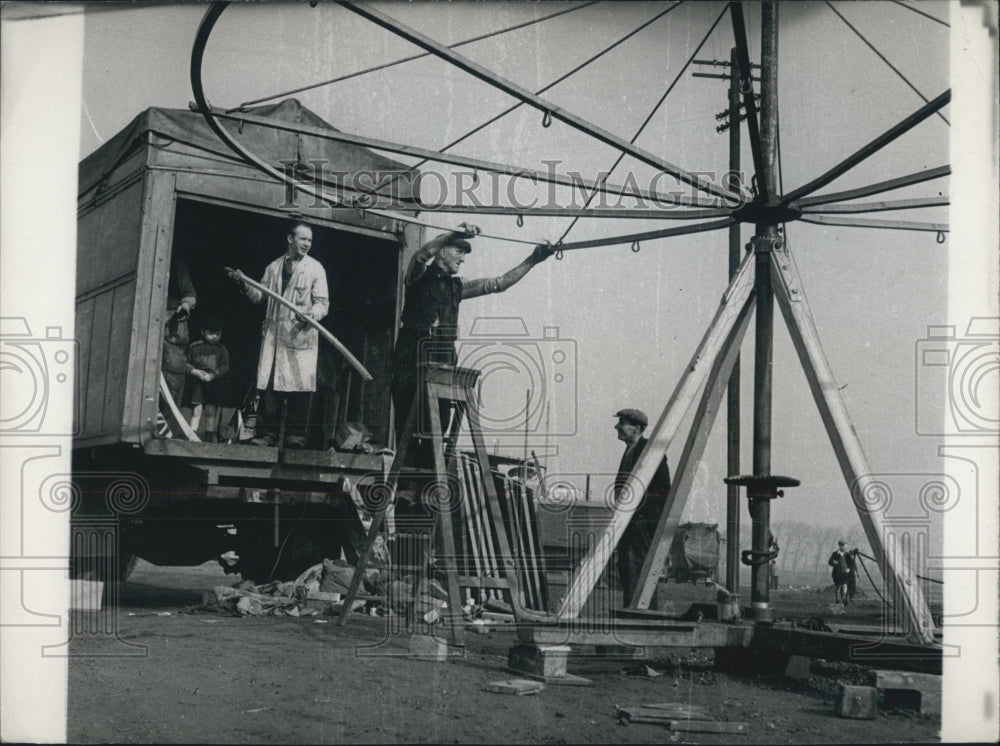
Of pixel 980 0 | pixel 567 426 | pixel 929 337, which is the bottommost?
pixel 567 426

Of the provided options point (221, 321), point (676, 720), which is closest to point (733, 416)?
point (221, 321)

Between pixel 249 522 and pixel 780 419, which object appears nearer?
Result: pixel 780 419

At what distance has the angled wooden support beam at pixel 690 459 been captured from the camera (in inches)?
206

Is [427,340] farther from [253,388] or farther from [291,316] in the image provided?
[253,388]

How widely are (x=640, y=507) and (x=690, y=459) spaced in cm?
70

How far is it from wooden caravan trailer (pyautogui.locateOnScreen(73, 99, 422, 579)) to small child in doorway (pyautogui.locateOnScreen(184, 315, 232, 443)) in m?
0.22

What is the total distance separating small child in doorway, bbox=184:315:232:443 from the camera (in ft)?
27.7

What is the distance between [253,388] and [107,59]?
12.9ft

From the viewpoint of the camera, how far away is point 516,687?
4059 mm

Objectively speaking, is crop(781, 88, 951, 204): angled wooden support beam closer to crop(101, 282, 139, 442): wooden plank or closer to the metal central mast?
the metal central mast

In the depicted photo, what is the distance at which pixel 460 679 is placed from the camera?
437 cm

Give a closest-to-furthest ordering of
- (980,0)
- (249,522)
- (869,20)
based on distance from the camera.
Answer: (980,0) → (869,20) → (249,522)

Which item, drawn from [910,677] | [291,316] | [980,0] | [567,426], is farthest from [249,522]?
[980,0]

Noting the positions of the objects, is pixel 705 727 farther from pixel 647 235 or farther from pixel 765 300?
pixel 647 235
